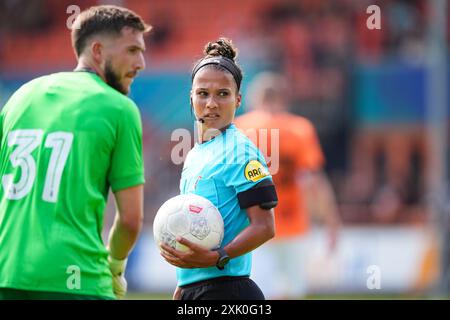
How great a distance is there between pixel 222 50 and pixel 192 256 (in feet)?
3.81

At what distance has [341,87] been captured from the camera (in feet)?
62.0

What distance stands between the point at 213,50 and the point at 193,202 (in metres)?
0.88

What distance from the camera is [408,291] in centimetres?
1417

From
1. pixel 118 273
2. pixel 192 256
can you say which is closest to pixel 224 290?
pixel 192 256

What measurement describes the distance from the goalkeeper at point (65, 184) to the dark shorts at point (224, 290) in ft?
1.43

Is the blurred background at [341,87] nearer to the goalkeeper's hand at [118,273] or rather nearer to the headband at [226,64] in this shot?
the goalkeeper's hand at [118,273]

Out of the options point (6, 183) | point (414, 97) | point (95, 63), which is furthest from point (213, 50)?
point (414, 97)

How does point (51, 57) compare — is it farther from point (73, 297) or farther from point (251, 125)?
point (73, 297)

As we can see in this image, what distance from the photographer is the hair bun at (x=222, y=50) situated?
→ 16.0 ft

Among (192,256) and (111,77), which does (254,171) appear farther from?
(111,77)

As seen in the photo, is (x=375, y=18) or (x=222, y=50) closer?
(x=222, y=50)

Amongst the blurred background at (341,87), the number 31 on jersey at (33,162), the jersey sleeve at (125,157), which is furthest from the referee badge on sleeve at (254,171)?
the blurred background at (341,87)

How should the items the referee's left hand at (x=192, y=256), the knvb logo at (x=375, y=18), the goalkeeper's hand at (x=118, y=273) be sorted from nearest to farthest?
the referee's left hand at (x=192, y=256) < the goalkeeper's hand at (x=118, y=273) < the knvb logo at (x=375, y=18)

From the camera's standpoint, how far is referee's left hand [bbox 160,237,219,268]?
4.38 m
